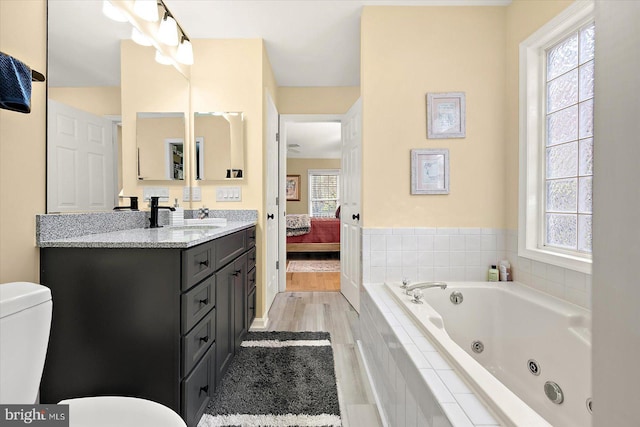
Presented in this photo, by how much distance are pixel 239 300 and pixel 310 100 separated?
8.58 ft

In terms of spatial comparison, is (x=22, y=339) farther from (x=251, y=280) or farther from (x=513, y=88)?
(x=513, y=88)

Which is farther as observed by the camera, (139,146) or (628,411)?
(139,146)

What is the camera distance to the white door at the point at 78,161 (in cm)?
132

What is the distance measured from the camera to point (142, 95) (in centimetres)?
212

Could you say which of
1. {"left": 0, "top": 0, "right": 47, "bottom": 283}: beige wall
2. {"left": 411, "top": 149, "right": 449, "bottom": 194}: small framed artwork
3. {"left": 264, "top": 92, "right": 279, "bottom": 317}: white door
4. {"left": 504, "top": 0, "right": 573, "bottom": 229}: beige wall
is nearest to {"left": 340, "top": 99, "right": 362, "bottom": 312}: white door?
{"left": 411, "top": 149, "right": 449, "bottom": 194}: small framed artwork

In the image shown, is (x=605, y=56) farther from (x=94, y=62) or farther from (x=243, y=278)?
(x=243, y=278)

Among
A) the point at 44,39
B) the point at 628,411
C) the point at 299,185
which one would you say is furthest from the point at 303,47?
the point at 299,185

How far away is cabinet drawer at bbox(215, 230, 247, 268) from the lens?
1717 mm

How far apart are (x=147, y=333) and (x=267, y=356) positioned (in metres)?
1.06

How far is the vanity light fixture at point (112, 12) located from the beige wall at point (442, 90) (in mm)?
1583

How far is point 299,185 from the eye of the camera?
8.90 meters

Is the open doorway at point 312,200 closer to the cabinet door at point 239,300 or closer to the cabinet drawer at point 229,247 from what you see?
the cabinet door at point 239,300

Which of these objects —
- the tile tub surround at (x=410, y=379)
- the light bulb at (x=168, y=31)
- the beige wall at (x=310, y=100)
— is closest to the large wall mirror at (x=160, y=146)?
the light bulb at (x=168, y=31)

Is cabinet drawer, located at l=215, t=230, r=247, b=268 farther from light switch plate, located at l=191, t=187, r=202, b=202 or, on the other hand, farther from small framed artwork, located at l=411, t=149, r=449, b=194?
small framed artwork, located at l=411, t=149, r=449, b=194
